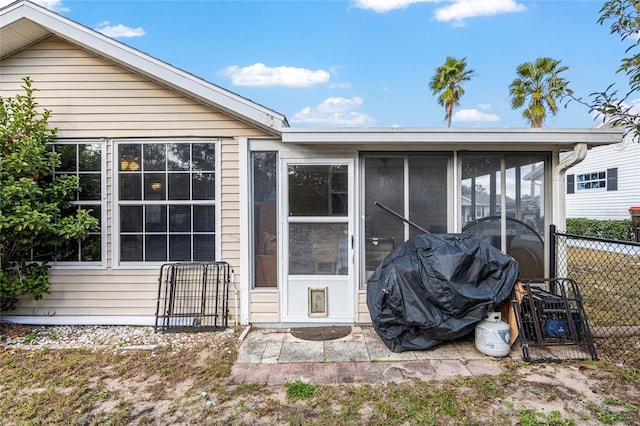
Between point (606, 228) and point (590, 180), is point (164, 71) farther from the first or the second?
point (590, 180)

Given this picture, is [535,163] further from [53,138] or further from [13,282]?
[13,282]

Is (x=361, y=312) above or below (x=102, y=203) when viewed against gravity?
below

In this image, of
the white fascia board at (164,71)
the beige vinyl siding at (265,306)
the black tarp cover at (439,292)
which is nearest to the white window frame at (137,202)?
the white fascia board at (164,71)

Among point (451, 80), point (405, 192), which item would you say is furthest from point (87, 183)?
point (451, 80)

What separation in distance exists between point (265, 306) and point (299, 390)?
4.94 ft

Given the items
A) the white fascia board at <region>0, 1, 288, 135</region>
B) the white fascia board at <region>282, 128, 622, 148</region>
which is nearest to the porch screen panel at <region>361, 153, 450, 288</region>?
the white fascia board at <region>282, 128, 622, 148</region>

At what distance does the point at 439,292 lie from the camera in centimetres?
312

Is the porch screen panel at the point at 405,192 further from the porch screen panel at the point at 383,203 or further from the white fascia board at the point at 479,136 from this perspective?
the white fascia board at the point at 479,136

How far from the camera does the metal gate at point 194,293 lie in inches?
155

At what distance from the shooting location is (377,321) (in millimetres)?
3332

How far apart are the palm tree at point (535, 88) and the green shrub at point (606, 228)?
4069 mm

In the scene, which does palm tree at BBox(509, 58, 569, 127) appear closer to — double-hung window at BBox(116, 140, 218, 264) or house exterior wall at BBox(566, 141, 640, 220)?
house exterior wall at BBox(566, 141, 640, 220)

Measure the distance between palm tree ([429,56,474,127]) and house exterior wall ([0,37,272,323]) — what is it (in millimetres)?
12124

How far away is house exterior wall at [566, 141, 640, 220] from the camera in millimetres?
10438
